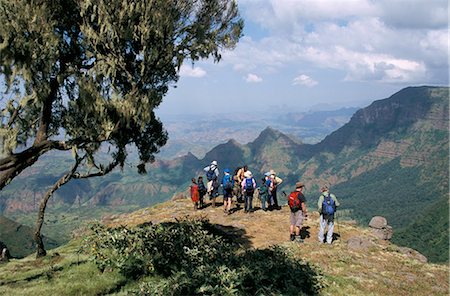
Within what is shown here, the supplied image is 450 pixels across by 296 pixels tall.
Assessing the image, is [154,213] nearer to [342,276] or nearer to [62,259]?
[62,259]

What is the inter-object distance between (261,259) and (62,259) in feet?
31.9

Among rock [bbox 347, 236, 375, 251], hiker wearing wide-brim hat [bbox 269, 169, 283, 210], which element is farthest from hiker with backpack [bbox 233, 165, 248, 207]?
rock [bbox 347, 236, 375, 251]

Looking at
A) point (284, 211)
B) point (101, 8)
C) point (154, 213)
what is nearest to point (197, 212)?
point (154, 213)

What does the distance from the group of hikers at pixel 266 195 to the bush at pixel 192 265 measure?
5984 millimetres

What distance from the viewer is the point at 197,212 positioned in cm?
3269

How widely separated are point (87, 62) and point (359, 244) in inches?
798

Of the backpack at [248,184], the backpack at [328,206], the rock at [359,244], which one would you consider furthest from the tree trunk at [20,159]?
the rock at [359,244]

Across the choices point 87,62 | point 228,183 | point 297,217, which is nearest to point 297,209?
point 297,217

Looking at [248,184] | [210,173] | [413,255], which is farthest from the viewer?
[210,173]

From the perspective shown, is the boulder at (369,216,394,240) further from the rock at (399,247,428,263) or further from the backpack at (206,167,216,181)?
the backpack at (206,167,216,181)

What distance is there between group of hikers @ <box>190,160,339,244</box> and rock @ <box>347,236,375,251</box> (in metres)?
1.39

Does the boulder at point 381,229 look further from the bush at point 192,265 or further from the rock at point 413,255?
the bush at point 192,265

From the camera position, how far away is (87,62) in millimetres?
15602

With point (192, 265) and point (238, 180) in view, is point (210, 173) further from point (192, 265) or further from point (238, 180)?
point (192, 265)
